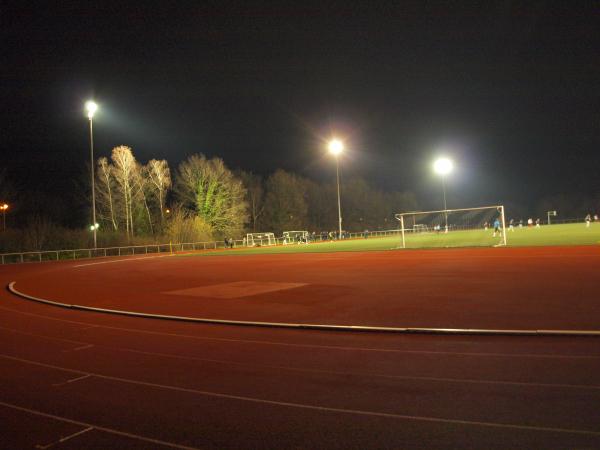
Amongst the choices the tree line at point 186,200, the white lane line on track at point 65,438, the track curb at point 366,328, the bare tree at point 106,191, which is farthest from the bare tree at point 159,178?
the white lane line on track at point 65,438

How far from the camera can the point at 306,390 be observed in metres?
5.77

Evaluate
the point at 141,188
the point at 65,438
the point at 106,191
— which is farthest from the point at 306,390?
the point at 106,191

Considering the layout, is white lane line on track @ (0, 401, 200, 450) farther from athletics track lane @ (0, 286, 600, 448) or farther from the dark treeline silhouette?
the dark treeline silhouette

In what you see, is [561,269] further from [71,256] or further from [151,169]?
[151,169]

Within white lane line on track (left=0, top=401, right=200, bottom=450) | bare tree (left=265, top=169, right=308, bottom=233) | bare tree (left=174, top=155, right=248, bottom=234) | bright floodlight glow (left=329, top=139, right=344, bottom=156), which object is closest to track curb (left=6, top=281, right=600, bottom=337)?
white lane line on track (left=0, top=401, right=200, bottom=450)

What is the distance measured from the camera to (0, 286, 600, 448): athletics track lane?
4.52 m

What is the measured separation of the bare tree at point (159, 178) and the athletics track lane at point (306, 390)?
50101mm

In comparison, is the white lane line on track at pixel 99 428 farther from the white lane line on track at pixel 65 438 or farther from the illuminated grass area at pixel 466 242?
the illuminated grass area at pixel 466 242

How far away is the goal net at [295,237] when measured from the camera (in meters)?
64.9

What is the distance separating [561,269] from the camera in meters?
17.2

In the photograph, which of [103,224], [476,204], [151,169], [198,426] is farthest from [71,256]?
[476,204]

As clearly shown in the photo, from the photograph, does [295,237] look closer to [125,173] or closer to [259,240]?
[259,240]

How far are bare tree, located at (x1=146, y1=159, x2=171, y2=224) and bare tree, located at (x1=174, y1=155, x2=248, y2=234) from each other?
3.95m

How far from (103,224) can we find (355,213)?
6170 centimetres
